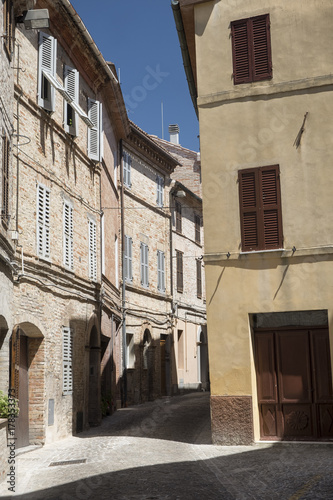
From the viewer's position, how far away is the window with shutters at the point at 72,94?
15906 mm

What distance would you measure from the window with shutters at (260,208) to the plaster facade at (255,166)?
0.40 ft

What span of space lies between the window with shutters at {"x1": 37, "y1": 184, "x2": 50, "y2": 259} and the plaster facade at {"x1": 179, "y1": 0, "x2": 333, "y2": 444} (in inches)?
135

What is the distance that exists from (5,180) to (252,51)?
5.67 metres

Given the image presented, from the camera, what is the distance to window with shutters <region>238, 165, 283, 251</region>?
12.8m

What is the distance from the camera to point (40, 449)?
12859 mm

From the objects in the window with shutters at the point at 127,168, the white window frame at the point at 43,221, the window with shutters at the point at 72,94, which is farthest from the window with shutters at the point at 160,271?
the white window frame at the point at 43,221

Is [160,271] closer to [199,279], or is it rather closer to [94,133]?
[199,279]

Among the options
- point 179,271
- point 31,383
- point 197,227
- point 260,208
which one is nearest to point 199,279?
point 197,227

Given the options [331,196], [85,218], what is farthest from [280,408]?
[85,218]

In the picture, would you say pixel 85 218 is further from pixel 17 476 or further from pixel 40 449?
pixel 17 476

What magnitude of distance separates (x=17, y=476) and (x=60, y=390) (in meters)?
4.80

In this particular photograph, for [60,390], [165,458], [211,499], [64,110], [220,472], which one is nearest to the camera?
[211,499]

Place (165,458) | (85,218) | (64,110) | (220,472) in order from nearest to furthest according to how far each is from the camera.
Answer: (220,472), (165,458), (64,110), (85,218)

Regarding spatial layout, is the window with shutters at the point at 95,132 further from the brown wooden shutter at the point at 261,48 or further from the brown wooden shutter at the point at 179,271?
the brown wooden shutter at the point at 179,271
